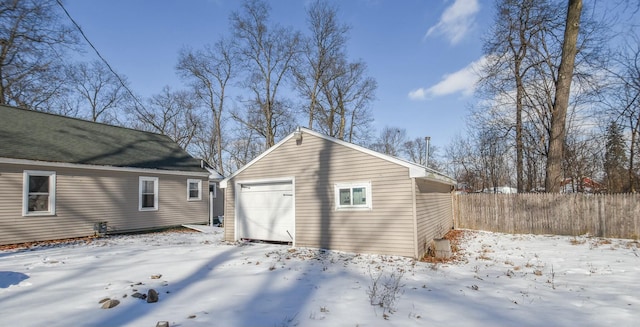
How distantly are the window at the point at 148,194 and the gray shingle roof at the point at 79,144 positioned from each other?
660 millimetres

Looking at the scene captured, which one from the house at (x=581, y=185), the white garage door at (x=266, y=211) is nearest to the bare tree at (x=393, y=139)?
the house at (x=581, y=185)

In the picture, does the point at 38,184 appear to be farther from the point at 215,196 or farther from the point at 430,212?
the point at 430,212

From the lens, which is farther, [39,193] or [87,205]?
[87,205]

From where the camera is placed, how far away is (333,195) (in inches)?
400

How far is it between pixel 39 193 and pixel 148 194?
4080 millimetres

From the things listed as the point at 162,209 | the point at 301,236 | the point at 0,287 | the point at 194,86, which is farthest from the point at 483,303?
the point at 194,86

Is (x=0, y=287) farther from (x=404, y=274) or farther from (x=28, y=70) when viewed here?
(x=28, y=70)

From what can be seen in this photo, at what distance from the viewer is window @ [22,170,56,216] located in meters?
11.4

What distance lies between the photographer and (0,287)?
5598mm

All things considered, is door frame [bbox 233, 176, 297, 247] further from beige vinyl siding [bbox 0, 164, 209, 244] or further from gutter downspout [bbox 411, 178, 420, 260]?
beige vinyl siding [bbox 0, 164, 209, 244]

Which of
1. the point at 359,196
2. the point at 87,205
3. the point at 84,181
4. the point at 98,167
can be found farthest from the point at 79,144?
the point at 359,196

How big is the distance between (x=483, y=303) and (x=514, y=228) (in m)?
10.5

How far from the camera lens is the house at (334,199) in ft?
29.9

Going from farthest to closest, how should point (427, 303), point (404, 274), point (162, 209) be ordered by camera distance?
point (162, 209) < point (404, 274) < point (427, 303)
